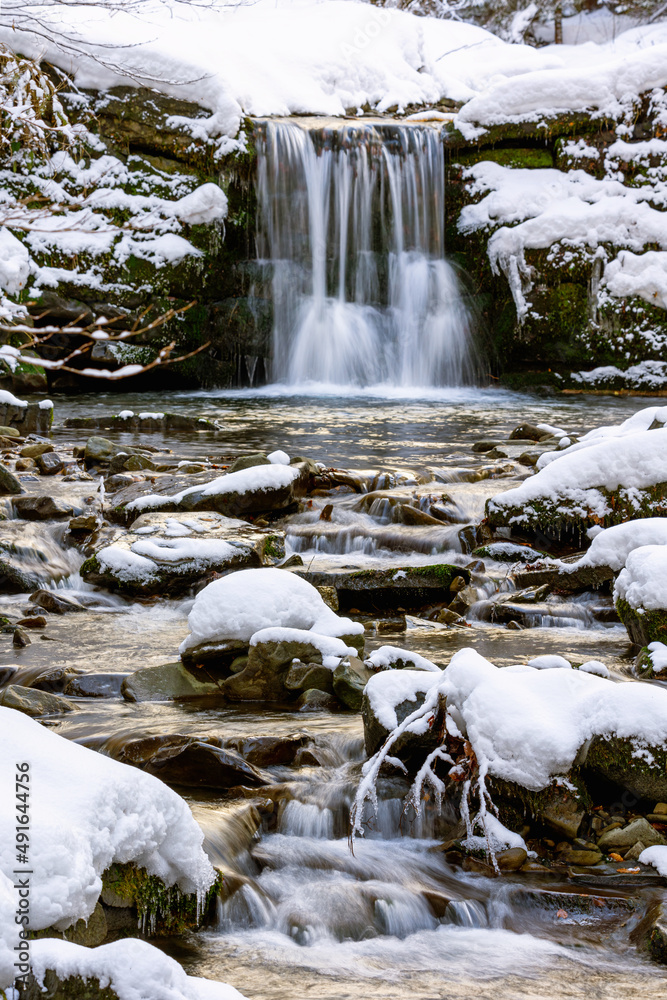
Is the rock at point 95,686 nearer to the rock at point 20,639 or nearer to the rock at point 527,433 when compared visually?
the rock at point 20,639

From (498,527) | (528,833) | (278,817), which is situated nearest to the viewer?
(528,833)

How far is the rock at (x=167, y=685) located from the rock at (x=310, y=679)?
13.4 inches

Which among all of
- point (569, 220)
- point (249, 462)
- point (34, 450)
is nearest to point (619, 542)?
point (249, 462)

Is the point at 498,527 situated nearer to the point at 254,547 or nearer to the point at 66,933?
the point at 254,547

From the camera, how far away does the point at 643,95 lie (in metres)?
15.9

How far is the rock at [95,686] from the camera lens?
4.06m

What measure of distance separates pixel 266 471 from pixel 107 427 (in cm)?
513

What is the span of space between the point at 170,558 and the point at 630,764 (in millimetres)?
3418

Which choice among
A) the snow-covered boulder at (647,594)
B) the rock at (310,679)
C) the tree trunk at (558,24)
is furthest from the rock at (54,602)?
the tree trunk at (558,24)

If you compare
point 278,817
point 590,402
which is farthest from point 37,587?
point 590,402

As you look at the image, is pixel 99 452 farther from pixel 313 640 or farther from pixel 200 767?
pixel 200 767

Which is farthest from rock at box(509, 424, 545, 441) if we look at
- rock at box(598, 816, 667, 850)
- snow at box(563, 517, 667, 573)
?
rock at box(598, 816, 667, 850)

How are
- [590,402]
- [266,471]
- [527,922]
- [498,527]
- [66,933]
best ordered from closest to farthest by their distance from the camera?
[66,933], [527,922], [498,527], [266,471], [590,402]

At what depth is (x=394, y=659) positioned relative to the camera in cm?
390
